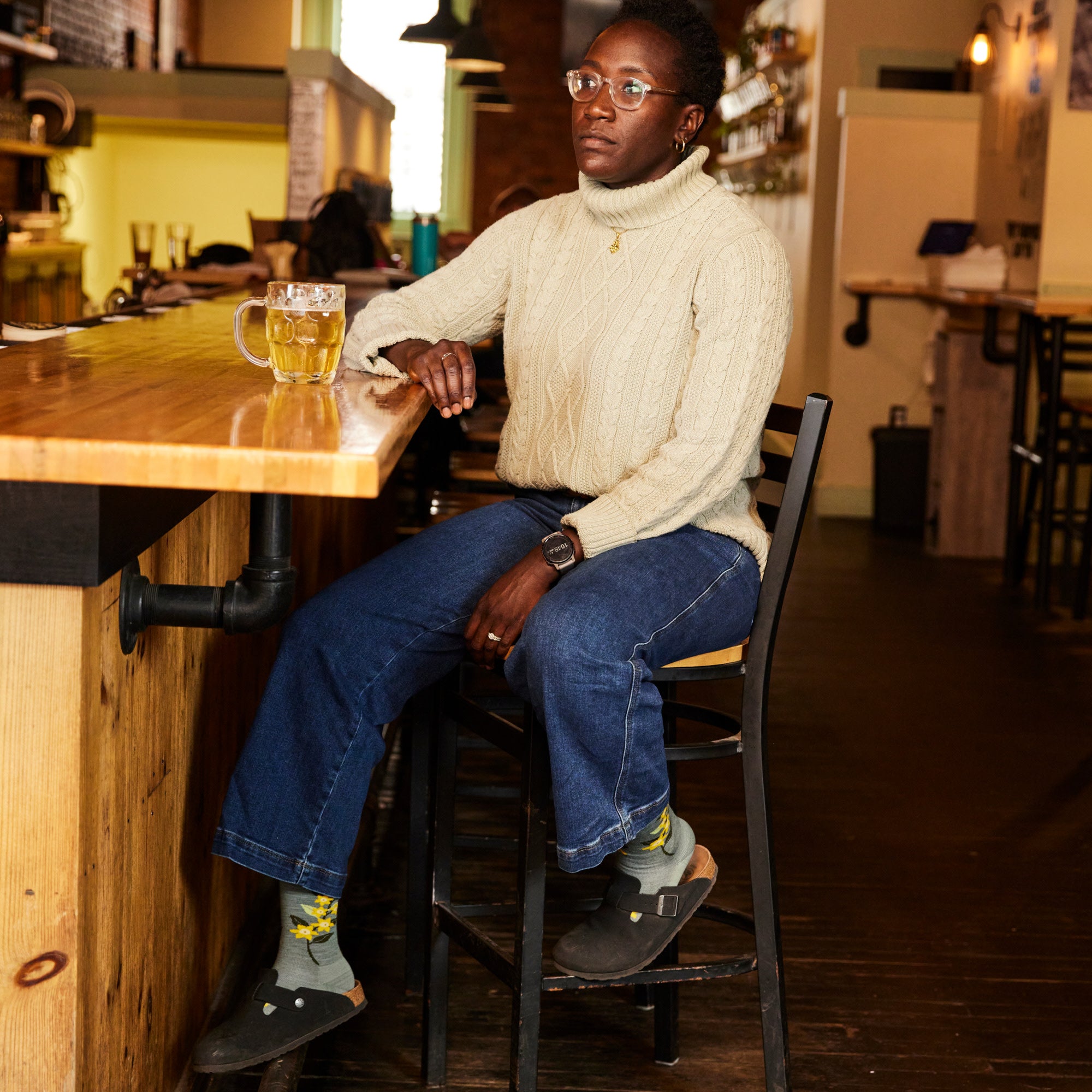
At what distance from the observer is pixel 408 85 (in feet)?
42.2

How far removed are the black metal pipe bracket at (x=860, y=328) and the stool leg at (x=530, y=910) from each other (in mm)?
5246

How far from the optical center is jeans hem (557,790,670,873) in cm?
151

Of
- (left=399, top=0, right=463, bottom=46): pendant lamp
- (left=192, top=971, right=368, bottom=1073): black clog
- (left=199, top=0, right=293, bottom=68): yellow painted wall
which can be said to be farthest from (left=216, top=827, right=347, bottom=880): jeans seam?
(left=199, top=0, right=293, bottom=68): yellow painted wall

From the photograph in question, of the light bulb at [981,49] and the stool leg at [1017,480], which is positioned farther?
the light bulb at [981,49]

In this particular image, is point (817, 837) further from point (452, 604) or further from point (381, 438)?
point (381, 438)

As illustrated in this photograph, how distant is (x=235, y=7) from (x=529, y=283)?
10611mm

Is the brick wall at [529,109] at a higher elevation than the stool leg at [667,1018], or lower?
higher

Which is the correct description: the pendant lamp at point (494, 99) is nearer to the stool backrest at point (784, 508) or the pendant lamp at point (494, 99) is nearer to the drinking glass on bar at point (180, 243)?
the drinking glass on bar at point (180, 243)

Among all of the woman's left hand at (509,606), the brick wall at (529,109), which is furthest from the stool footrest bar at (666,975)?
the brick wall at (529,109)

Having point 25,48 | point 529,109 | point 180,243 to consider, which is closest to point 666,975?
point 180,243

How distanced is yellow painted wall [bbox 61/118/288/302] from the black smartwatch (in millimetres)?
7431

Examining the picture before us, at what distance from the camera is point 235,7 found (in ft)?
37.2

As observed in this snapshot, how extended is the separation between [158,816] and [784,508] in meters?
0.81

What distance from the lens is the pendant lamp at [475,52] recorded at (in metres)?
7.04
